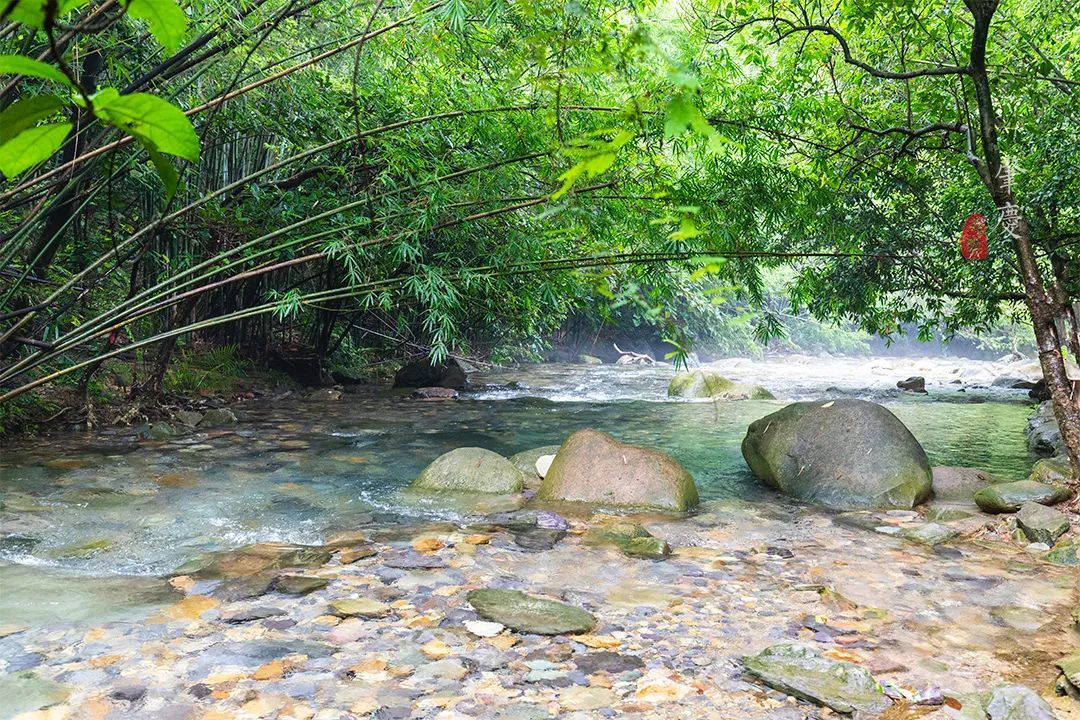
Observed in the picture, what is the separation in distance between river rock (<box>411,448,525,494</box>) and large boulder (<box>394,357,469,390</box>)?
20.0 ft

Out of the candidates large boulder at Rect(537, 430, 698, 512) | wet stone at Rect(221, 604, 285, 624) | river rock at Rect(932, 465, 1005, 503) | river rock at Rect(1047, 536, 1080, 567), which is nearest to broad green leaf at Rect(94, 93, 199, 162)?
wet stone at Rect(221, 604, 285, 624)

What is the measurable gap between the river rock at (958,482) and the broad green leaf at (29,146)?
5122mm

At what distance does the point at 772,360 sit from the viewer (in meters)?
23.4

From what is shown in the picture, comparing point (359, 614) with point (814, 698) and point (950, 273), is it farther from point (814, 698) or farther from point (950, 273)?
point (950, 273)

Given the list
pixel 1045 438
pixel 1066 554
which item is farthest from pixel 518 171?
pixel 1045 438

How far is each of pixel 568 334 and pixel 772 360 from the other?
676 centimetres

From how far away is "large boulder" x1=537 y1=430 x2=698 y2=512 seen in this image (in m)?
4.59

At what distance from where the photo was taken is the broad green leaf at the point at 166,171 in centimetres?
53

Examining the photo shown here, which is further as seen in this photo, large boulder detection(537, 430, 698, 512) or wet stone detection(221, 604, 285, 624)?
large boulder detection(537, 430, 698, 512)

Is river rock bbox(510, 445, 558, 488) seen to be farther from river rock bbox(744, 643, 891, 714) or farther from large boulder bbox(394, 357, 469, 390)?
large boulder bbox(394, 357, 469, 390)

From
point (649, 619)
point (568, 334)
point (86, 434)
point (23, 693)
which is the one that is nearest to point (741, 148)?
point (649, 619)

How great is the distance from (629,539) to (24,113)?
346 cm

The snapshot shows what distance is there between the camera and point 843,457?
4902 mm

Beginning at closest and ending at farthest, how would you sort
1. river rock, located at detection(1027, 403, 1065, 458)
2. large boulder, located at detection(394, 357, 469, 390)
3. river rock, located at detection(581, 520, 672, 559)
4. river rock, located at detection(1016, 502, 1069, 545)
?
river rock, located at detection(581, 520, 672, 559), river rock, located at detection(1016, 502, 1069, 545), river rock, located at detection(1027, 403, 1065, 458), large boulder, located at detection(394, 357, 469, 390)
